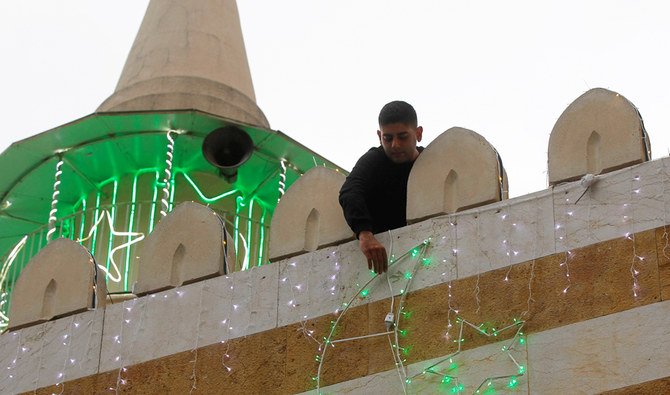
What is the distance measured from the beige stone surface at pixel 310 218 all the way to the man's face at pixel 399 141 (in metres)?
0.44

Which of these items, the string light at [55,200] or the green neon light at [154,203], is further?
the string light at [55,200]

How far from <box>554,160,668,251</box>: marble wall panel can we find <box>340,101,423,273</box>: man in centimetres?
123

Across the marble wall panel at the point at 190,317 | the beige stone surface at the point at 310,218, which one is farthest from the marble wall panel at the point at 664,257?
the marble wall panel at the point at 190,317

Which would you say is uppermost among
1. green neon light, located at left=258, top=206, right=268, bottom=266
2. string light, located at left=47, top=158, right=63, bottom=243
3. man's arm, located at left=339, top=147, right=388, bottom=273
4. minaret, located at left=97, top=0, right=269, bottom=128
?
minaret, located at left=97, top=0, right=269, bottom=128

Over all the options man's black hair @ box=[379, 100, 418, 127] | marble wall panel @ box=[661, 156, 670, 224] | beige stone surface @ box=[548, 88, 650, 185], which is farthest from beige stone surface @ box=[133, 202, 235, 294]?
marble wall panel @ box=[661, 156, 670, 224]

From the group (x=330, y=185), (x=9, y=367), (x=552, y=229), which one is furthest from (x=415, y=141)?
(x=9, y=367)

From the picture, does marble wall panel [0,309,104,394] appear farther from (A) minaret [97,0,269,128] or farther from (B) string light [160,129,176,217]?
(A) minaret [97,0,269,128]

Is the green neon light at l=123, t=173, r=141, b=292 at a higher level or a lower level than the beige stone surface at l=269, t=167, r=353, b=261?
higher

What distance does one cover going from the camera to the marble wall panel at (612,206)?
9.61m

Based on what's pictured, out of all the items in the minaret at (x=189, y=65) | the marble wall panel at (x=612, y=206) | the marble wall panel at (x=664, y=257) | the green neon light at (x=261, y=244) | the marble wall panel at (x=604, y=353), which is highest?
the minaret at (x=189, y=65)

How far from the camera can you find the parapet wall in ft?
30.7

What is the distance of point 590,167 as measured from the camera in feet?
32.9

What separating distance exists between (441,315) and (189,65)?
903 centimetres

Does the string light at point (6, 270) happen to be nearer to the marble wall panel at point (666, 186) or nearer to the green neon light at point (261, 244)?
the green neon light at point (261, 244)
